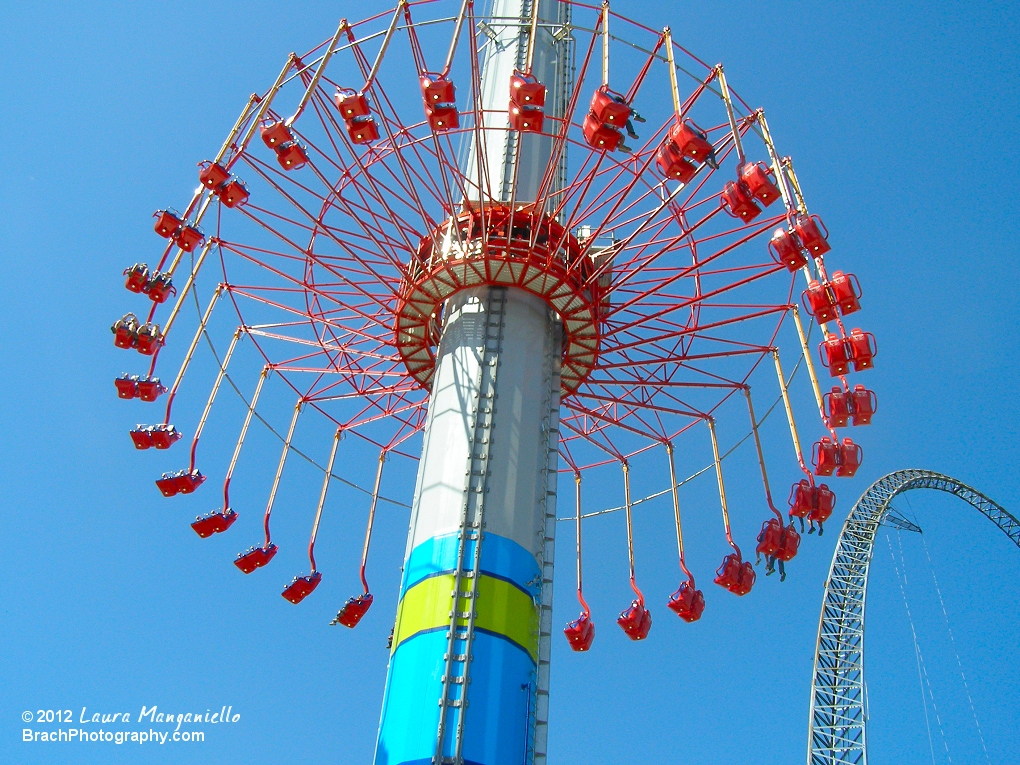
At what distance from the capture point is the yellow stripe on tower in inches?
852

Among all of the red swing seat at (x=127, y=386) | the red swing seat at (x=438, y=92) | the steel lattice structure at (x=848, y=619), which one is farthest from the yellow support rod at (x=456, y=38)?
the steel lattice structure at (x=848, y=619)

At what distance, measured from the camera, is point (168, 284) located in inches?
1075

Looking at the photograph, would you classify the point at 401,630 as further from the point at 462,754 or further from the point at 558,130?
the point at 558,130

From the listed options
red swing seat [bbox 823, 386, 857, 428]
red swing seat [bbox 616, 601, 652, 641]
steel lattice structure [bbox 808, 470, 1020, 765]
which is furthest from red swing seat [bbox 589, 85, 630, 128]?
steel lattice structure [bbox 808, 470, 1020, 765]

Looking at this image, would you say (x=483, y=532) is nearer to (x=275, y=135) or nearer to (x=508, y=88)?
(x=275, y=135)

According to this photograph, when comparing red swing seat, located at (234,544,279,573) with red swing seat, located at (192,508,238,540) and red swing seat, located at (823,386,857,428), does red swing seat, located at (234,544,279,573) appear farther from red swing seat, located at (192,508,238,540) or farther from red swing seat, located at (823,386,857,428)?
red swing seat, located at (823,386,857,428)

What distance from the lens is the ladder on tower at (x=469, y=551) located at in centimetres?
2014

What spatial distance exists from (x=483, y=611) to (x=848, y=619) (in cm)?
5309

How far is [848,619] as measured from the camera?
67.6m

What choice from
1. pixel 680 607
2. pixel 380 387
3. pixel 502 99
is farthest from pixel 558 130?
pixel 680 607

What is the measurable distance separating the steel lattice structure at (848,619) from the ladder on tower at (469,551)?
46303 mm

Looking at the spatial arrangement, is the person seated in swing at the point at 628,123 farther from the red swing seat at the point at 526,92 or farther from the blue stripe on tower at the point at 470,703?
the blue stripe on tower at the point at 470,703

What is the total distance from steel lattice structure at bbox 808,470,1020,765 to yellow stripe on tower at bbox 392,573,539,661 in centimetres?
4578

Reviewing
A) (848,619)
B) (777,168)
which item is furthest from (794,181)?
(848,619)
